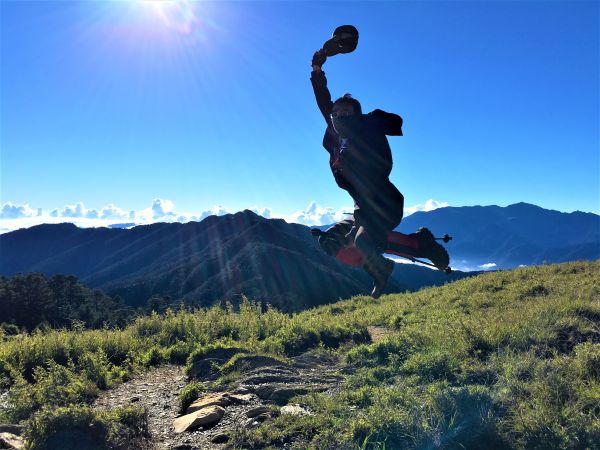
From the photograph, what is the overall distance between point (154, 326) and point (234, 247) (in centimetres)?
13858

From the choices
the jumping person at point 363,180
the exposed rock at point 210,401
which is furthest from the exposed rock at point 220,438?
the jumping person at point 363,180

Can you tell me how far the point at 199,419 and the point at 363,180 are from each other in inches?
147

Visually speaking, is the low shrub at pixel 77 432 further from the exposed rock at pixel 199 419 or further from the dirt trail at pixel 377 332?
the dirt trail at pixel 377 332

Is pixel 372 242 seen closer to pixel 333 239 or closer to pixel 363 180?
pixel 333 239

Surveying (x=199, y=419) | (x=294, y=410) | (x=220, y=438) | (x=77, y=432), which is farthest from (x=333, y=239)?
(x=77, y=432)

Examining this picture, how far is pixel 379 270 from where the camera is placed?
14.9 ft

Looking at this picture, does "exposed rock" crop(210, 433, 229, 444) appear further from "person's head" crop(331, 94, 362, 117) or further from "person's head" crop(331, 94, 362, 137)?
"person's head" crop(331, 94, 362, 117)

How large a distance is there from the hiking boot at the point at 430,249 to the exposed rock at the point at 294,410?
8.27 feet

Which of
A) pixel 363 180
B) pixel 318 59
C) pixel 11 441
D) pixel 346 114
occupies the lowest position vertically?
pixel 11 441

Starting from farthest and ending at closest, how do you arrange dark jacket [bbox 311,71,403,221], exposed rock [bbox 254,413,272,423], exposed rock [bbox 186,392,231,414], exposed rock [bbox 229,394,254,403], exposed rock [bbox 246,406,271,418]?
exposed rock [bbox 229,394,254,403] < exposed rock [bbox 186,392,231,414] < exposed rock [bbox 246,406,271,418] < exposed rock [bbox 254,413,272,423] < dark jacket [bbox 311,71,403,221]

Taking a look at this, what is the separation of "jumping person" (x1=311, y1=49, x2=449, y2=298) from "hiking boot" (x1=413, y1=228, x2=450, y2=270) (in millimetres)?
12

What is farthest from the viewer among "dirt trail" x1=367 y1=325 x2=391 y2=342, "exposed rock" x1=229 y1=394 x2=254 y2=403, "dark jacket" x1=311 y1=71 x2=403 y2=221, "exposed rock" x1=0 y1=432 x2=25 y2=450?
"dirt trail" x1=367 y1=325 x2=391 y2=342

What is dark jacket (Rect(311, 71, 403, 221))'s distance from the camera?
163 inches

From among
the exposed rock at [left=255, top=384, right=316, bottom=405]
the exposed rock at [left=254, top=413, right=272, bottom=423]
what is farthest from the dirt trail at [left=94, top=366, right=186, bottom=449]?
the exposed rock at [left=255, top=384, right=316, bottom=405]
